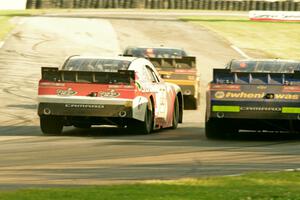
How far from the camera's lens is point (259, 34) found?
57062 mm

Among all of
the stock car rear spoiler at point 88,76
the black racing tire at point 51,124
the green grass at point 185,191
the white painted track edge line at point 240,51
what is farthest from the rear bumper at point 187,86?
the white painted track edge line at point 240,51

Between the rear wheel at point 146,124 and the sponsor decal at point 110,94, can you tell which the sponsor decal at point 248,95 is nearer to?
the rear wheel at point 146,124

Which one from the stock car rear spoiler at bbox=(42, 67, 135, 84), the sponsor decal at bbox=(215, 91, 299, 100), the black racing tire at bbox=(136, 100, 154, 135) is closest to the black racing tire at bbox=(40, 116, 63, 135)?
the stock car rear spoiler at bbox=(42, 67, 135, 84)

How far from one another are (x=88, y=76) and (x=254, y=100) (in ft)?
9.65

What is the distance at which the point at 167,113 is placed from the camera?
20.7m

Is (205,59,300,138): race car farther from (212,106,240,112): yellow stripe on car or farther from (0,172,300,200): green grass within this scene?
(0,172,300,200): green grass

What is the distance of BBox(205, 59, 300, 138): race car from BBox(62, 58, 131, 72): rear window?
214 cm

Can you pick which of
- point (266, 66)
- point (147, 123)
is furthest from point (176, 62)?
point (147, 123)

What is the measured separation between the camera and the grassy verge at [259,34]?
4950 cm

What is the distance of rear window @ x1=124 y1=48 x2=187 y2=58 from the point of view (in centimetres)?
2784

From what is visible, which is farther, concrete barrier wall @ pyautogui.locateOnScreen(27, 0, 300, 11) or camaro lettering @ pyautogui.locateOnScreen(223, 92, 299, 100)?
concrete barrier wall @ pyautogui.locateOnScreen(27, 0, 300, 11)

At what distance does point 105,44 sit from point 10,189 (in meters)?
36.6

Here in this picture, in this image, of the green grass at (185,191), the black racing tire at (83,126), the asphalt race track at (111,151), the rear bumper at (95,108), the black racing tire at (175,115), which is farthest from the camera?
the black racing tire at (175,115)

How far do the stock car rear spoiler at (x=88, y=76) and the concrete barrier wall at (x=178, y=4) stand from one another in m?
58.7
